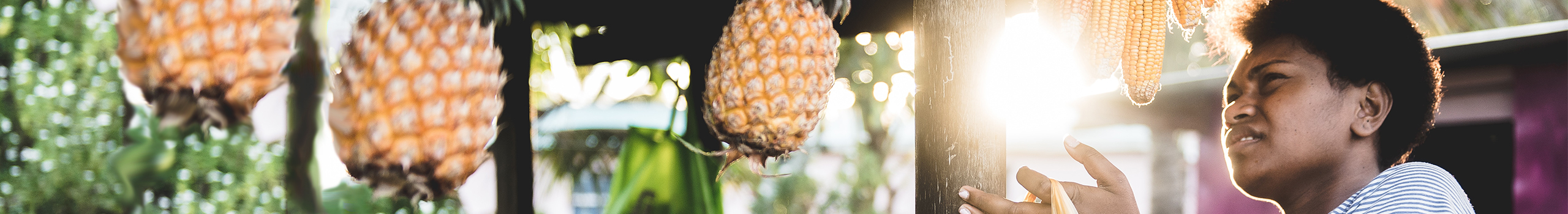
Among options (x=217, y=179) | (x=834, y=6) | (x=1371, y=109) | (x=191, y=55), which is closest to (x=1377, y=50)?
(x=1371, y=109)

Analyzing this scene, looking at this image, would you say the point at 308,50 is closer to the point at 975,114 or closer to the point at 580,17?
the point at 580,17

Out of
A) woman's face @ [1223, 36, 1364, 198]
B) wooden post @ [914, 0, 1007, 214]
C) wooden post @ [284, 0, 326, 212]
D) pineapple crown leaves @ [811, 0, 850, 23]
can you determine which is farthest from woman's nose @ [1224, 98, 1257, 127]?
wooden post @ [284, 0, 326, 212]

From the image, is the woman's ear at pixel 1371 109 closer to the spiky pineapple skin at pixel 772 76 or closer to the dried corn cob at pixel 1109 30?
the dried corn cob at pixel 1109 30

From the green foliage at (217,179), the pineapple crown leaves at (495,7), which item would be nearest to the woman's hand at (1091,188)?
the pineapple crown leaves at (495,7)

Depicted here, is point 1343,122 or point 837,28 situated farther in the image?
point 837,28

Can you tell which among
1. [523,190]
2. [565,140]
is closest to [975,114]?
[523,190]

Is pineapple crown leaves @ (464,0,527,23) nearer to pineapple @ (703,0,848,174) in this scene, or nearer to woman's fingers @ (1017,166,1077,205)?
pineapple @ (703,0,848,174)

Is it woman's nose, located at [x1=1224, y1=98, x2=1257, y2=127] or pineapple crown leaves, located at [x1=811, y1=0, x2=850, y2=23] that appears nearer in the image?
pineapple crown leaves, located at [x1=811, y1=0, x2=850, y2=23]
